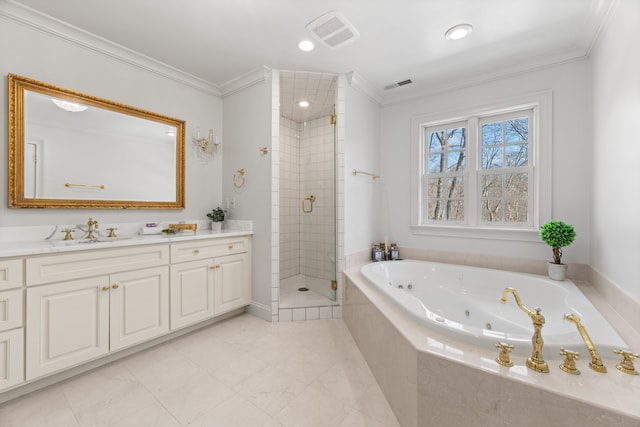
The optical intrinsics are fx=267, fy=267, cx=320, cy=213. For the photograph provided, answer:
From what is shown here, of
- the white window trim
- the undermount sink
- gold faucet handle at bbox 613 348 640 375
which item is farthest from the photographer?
the white window trim

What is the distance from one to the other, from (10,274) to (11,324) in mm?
266

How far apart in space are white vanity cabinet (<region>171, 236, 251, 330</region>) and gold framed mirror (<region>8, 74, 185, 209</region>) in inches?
25.2

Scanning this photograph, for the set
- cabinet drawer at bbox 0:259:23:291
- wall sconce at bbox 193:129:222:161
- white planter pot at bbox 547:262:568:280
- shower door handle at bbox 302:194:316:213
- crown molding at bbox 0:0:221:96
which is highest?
crown molding at bbox 0:0:221:96

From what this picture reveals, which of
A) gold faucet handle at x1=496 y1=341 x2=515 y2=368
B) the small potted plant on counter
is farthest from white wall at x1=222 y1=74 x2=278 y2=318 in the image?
gold faucet handle at x1=496 y1=341 x2=515 y2=368

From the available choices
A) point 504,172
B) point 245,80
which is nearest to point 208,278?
point 245,80

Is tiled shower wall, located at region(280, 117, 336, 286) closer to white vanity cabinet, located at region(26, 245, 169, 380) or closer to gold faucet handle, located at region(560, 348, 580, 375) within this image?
white vanity cabinet, located at region(26, 245, 169, 380)

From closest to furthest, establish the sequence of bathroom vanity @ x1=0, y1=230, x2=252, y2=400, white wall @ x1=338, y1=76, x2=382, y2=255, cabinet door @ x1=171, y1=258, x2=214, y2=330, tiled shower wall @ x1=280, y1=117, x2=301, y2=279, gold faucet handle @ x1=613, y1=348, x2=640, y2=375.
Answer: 1. gold faucet handle @ x1=613, y1=348, x2=640, y2=375
2. bathroom vanity @ x1=0, y1=230, x2=252, y2=400
3. cabinet door @ x1=171, y1=258, x2=214, y2=330
4. white wall @ x1=338, y1=76, x2=382, y2=255
5. tiled shower wall @ x1=280, y1=117, x2=301, y2=279

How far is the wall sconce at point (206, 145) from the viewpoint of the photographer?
2814mm

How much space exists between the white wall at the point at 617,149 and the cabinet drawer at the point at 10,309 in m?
3.25

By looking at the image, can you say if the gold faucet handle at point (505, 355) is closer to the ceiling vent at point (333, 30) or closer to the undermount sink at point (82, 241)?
the ceiling vent at point (333, 30)

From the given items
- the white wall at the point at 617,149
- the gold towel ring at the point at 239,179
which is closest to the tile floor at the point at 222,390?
the gold towel ring at the point at 239,179

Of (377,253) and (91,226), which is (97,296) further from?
(377,253)

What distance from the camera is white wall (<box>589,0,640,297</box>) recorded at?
4.62 feet

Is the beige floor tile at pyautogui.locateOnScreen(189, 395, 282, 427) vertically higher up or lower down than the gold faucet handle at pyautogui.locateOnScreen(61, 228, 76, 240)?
lower down
